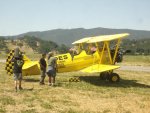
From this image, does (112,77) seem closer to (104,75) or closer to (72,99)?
(104,75)

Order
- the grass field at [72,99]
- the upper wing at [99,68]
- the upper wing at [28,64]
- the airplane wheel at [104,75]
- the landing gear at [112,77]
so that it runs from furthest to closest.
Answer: the airplane wheel at [104,75]
the landing gear at [112,77]
the upper wing at [28,64]
the upper wing at [99,68]
the grass field at [72,99]

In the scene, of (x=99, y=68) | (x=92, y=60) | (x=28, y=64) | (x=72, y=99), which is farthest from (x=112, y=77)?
(x=72, y=99)

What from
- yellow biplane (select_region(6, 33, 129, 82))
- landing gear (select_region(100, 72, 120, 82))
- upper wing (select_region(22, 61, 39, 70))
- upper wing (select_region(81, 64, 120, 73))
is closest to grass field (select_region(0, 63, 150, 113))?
upper wing (select_region(81, 64, 120, 73))

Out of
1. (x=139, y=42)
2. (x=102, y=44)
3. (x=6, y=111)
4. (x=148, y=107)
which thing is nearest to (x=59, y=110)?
(x=6, y=111)

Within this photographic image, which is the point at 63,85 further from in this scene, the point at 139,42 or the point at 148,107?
the point at 139,42

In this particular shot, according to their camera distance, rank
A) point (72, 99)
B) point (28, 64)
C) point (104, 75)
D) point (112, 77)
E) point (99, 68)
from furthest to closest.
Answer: point (104, 75), point (112, 77), point (28, 64), point (99, 68), point (72, 99)

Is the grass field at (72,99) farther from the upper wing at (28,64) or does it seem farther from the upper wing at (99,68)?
the upper wing at (28,64)

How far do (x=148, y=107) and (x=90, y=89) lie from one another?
4.60 metres

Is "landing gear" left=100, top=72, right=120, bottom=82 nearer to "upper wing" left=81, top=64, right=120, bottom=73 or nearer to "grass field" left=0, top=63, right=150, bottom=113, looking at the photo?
"upper wing" left=81, top=64, right=120, bottom=73

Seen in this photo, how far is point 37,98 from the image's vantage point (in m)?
13.6

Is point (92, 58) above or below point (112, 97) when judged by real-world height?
above

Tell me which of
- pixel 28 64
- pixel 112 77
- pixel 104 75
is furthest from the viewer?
pixel 104 75

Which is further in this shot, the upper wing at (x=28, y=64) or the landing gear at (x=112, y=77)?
the landing gear at (x=112, y=77)

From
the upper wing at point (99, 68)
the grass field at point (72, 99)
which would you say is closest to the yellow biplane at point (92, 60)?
the upper wing at point (99, 68)
